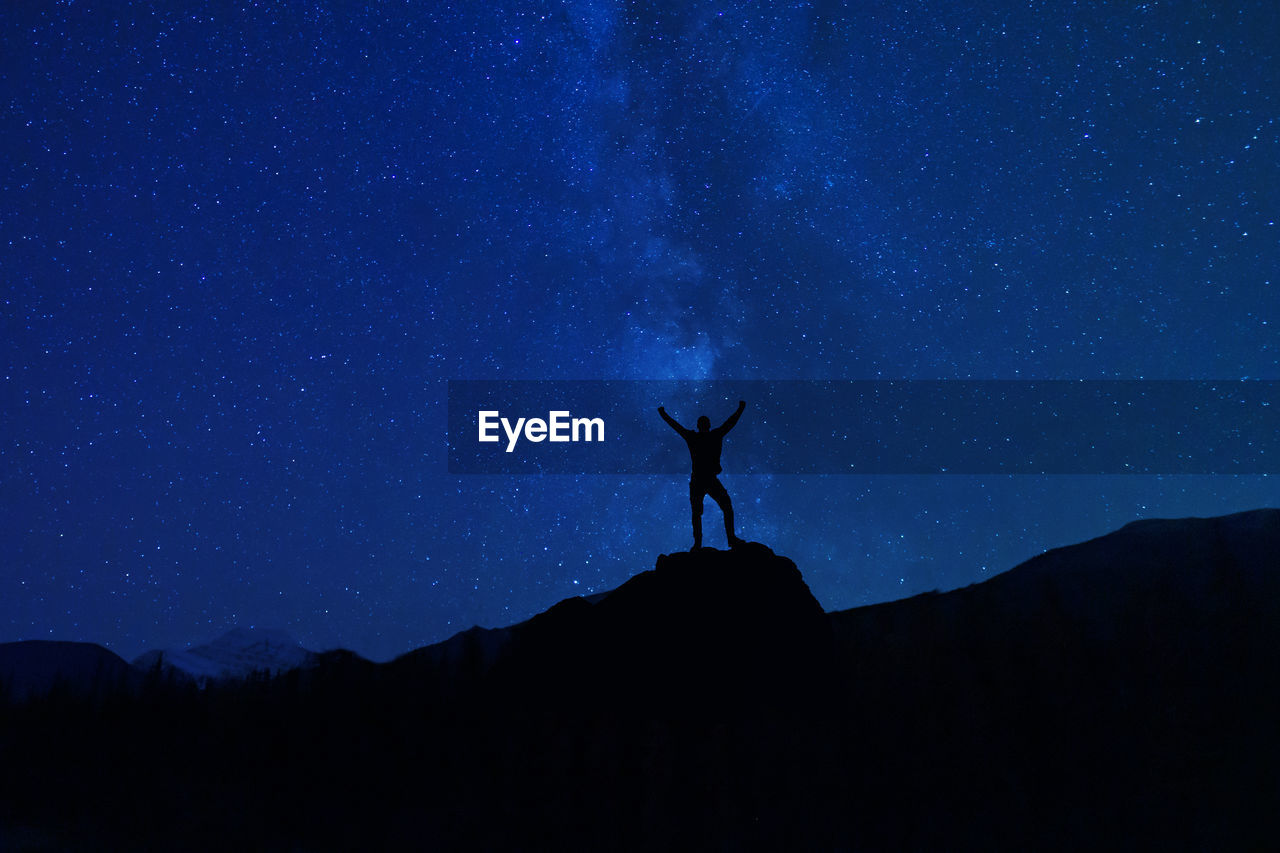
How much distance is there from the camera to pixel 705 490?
1016cm

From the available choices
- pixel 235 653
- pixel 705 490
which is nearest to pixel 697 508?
pixel 705 490

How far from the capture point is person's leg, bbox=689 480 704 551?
1020 cm

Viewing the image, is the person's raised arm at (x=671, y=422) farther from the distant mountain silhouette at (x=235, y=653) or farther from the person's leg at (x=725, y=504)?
the distant mountain silhouette at (x=235, y=653)

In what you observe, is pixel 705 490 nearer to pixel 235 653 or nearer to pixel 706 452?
pixel 706 452

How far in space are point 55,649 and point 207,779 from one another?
106102 mm

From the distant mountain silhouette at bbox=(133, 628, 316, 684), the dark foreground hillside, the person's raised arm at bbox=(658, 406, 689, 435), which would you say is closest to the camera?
the dark foreground hillside

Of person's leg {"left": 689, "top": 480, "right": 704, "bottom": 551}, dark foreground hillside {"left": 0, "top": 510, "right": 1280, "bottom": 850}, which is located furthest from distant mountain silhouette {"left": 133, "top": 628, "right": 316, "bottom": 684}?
person's leg {"left": 689, "top": 480, "right": 704, "bottom": 551}

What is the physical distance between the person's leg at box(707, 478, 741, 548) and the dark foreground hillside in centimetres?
32

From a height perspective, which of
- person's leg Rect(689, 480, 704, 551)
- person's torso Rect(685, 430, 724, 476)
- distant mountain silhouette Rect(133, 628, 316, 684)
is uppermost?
person's torso Rect(685, 430, 724, 476)

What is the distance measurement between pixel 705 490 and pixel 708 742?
3.51 m

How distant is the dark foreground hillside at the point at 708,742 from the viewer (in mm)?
6996

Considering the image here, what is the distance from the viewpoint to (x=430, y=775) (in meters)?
8.59

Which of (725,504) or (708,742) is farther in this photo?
(725,504)

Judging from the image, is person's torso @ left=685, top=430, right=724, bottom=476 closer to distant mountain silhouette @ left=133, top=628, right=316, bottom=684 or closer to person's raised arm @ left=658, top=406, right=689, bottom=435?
person's raised arm @ left=658, top=406, right=689, bottom=435
